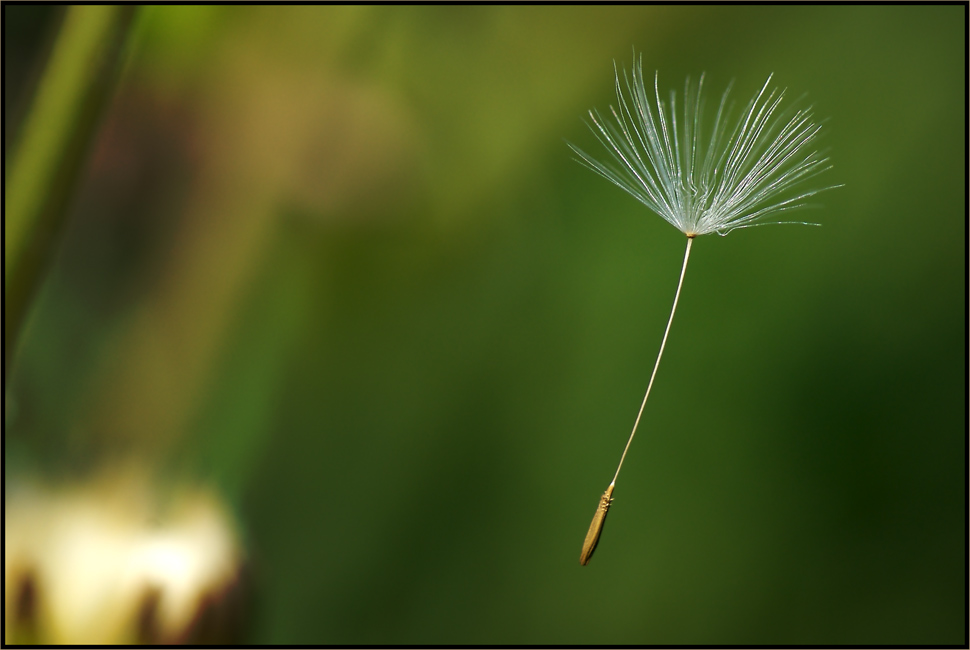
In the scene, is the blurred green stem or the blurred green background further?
the blurred green background

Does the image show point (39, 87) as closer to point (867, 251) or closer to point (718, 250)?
point (718, 250)

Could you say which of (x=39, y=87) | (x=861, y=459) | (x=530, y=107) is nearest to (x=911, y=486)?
(x=861, y=459)

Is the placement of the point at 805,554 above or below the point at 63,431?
above

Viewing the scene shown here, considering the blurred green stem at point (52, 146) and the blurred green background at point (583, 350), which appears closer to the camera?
the blurred green stem at point (52, 146)
